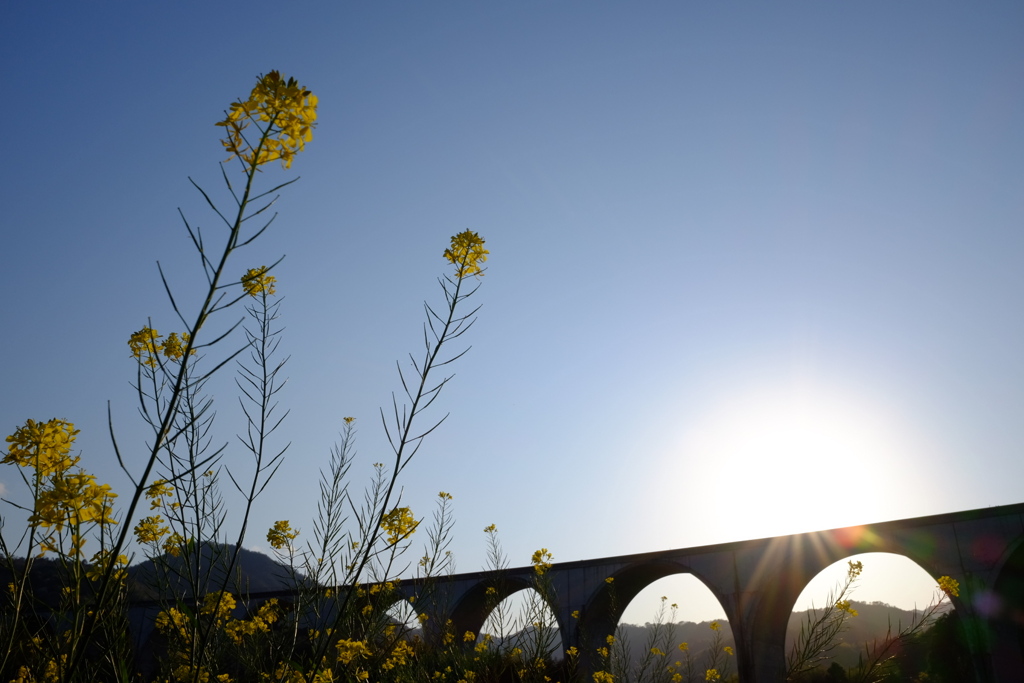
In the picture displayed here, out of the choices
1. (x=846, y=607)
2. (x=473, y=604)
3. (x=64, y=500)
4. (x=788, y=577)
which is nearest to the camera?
(x=64, y=500)

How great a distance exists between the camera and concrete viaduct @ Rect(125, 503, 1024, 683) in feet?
37.3

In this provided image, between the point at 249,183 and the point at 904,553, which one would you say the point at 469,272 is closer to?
the point at 249,183

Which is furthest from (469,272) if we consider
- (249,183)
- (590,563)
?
(590,563)

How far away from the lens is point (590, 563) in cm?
1833

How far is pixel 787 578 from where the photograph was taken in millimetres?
14992

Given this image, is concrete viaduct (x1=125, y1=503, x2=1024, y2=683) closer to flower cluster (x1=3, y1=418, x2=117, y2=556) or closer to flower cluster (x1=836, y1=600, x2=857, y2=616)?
flower cluster (x1=836, y1=600, x2=857, y2=616)

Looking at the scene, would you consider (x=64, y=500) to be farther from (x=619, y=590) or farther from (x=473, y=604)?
(x=473, y=604)

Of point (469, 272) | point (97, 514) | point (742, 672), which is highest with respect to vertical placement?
point (469, 272)

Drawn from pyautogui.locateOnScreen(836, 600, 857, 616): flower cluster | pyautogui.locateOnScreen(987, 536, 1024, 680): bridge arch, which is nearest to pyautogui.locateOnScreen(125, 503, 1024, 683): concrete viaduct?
pyautogui.locateOnScreen(987, 536, 1024, 680): bridge arch

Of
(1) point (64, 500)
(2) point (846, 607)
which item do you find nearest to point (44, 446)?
(1) point (64, 500)

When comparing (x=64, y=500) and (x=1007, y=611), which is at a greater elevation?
(x=64, y=500)

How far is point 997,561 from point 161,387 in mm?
14218

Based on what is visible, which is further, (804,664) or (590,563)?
(590,563)

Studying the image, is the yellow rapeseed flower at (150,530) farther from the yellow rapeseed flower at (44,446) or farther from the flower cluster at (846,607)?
the flower cluster at (846,607)
